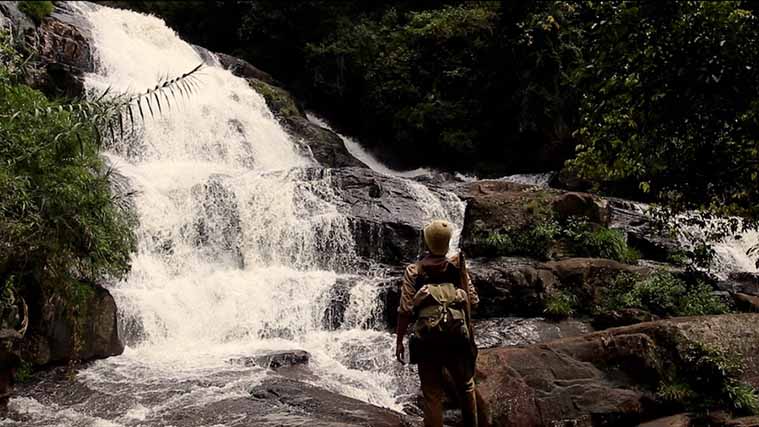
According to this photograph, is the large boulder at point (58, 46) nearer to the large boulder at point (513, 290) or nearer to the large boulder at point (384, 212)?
the large boulder at point (384, 212)

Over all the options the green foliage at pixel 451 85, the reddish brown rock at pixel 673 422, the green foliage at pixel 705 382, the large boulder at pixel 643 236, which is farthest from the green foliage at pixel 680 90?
the green foliage at pixel 451 85

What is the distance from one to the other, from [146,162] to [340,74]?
10.9 m

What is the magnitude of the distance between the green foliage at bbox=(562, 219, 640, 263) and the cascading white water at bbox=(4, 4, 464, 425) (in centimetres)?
260

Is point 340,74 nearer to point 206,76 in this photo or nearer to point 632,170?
point 206,76

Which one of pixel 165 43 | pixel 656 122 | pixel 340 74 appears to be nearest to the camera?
pixel 656 122

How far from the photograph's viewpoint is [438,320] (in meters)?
4.32

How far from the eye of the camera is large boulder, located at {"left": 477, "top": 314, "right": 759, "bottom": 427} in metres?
6.20

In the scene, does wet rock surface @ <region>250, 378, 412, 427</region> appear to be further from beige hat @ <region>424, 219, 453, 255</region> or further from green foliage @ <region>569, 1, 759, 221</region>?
green foliage @ <region>569, 1, 759, 221</region>

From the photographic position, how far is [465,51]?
75.0 feet

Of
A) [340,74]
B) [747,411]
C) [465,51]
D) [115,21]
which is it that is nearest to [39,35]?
[115,21]

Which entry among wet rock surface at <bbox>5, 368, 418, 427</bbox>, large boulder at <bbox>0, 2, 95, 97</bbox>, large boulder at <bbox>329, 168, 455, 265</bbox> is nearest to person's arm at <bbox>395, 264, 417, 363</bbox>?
wet rock surface at <bbox>5, 368, 418, 427</bbox>

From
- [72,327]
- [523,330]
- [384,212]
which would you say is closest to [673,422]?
[523,330]

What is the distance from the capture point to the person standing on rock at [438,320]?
4.36 m

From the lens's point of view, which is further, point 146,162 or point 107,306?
point 146,162
